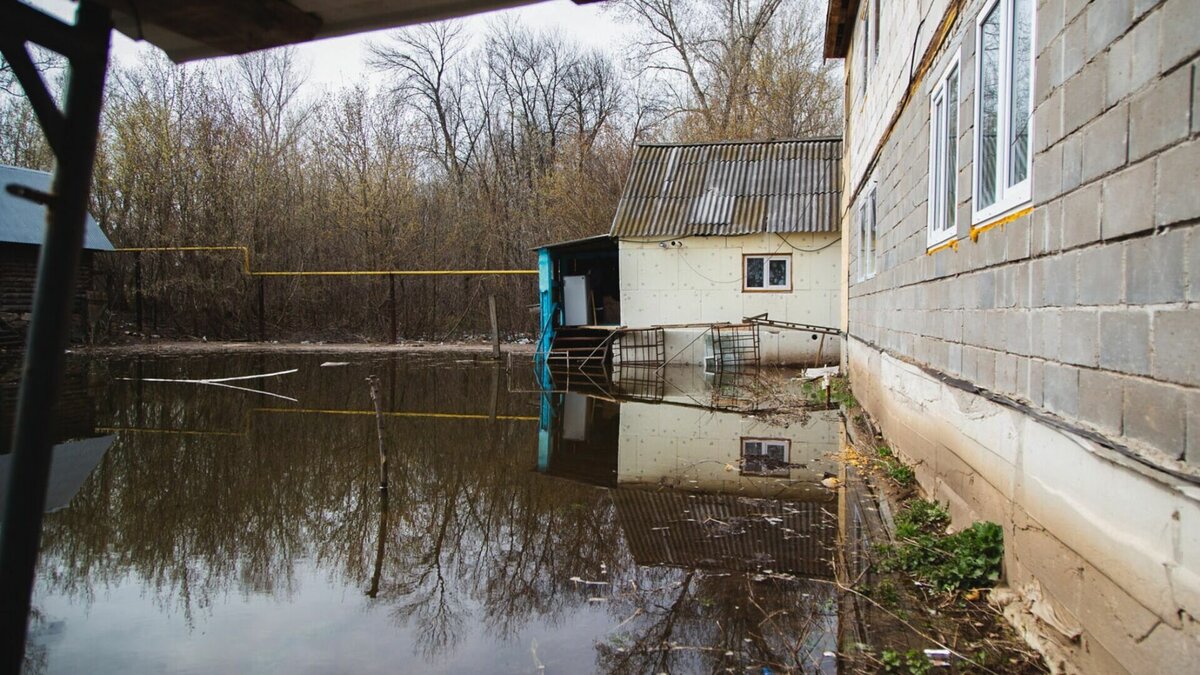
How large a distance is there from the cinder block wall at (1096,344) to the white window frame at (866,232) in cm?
491

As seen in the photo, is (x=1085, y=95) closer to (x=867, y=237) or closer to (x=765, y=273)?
(x=867, y=237)

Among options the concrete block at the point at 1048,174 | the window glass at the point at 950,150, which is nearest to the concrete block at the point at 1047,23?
the concrete block at the point at 1048,174

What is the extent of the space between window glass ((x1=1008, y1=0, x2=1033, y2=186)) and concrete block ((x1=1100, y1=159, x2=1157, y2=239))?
1001mm

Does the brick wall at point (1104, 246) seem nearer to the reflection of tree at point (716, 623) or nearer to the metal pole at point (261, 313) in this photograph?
the reflection of tree at point (716, 623)

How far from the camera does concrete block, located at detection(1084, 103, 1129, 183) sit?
2.46m

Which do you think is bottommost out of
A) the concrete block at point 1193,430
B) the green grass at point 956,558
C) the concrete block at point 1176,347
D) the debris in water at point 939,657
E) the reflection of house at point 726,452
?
the reflection of house at point 726,452

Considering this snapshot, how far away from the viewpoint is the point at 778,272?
17328 millimetres

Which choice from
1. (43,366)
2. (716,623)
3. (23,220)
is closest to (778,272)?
(716,623)

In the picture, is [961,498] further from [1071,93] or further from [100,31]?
[100,31]

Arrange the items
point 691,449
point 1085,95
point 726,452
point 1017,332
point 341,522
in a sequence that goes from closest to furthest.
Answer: point 1085,95
point 1017,332
point 341,522
point 726,452
point 691,449

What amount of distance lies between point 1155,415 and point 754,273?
1538cm

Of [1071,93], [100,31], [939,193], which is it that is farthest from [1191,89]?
[939,193]

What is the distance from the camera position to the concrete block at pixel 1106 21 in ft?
8.03

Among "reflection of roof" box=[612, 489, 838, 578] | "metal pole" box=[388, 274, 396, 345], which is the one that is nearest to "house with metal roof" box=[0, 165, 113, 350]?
"metal pole" box=[388, 274, 396, 345]
